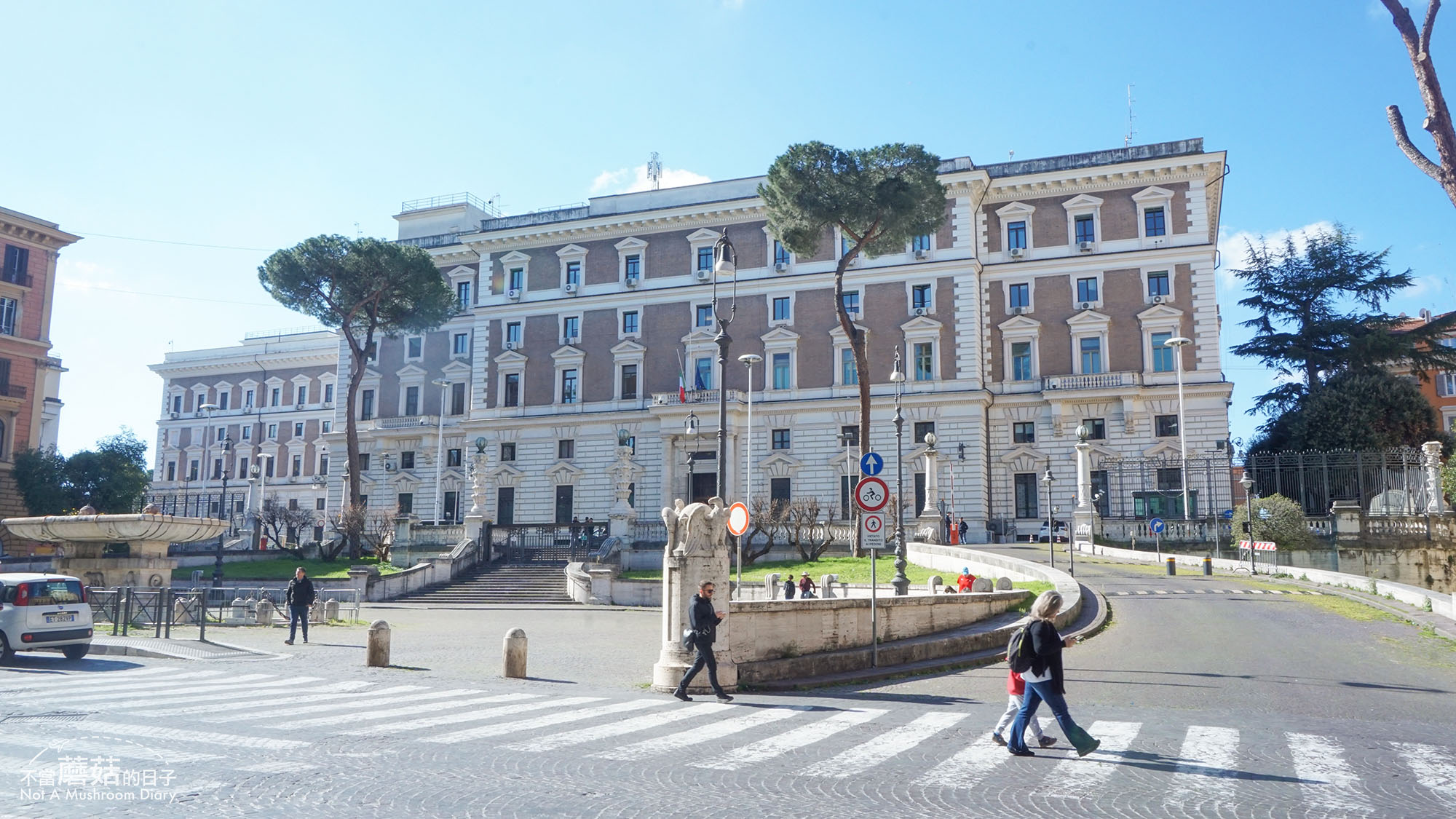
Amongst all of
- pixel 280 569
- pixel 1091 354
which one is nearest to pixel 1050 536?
pixel 1091 354

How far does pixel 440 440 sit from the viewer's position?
172ft

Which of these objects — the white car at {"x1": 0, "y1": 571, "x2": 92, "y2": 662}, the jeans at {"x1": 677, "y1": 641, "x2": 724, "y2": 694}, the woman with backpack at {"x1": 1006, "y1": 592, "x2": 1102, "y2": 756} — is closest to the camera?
the woman with backpack at {"x1": 1006, "y1": 592, "x2": 1102, "y2": 756}

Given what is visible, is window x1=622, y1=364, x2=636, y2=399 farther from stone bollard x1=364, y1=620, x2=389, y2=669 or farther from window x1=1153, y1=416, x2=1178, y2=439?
stone bollard x1=364, y1=620, x2=389, y2=669

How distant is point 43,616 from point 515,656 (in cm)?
781

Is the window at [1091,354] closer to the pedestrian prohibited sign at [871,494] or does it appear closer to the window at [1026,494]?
the window at [1026,494]

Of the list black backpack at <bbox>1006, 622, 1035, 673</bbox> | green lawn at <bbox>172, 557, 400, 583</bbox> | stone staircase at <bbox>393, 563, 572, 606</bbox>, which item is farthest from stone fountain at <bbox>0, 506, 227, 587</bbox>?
black backpack at <bbox>1006, 622, 1035, 673</bbox>

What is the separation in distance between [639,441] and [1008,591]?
32.4m

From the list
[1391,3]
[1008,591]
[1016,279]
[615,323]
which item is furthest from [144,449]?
[1391,3]

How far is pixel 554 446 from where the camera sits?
53312 mm

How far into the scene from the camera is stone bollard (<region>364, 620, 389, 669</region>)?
612 inches

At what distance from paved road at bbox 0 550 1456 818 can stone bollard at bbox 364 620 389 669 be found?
0.53 meters

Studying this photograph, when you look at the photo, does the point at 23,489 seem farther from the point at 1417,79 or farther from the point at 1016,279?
the point at 1417,79

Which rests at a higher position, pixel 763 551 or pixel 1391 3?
pixel 1391 3

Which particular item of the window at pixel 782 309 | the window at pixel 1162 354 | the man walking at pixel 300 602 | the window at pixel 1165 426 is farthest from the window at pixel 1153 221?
the man walking at pixel 300 602
